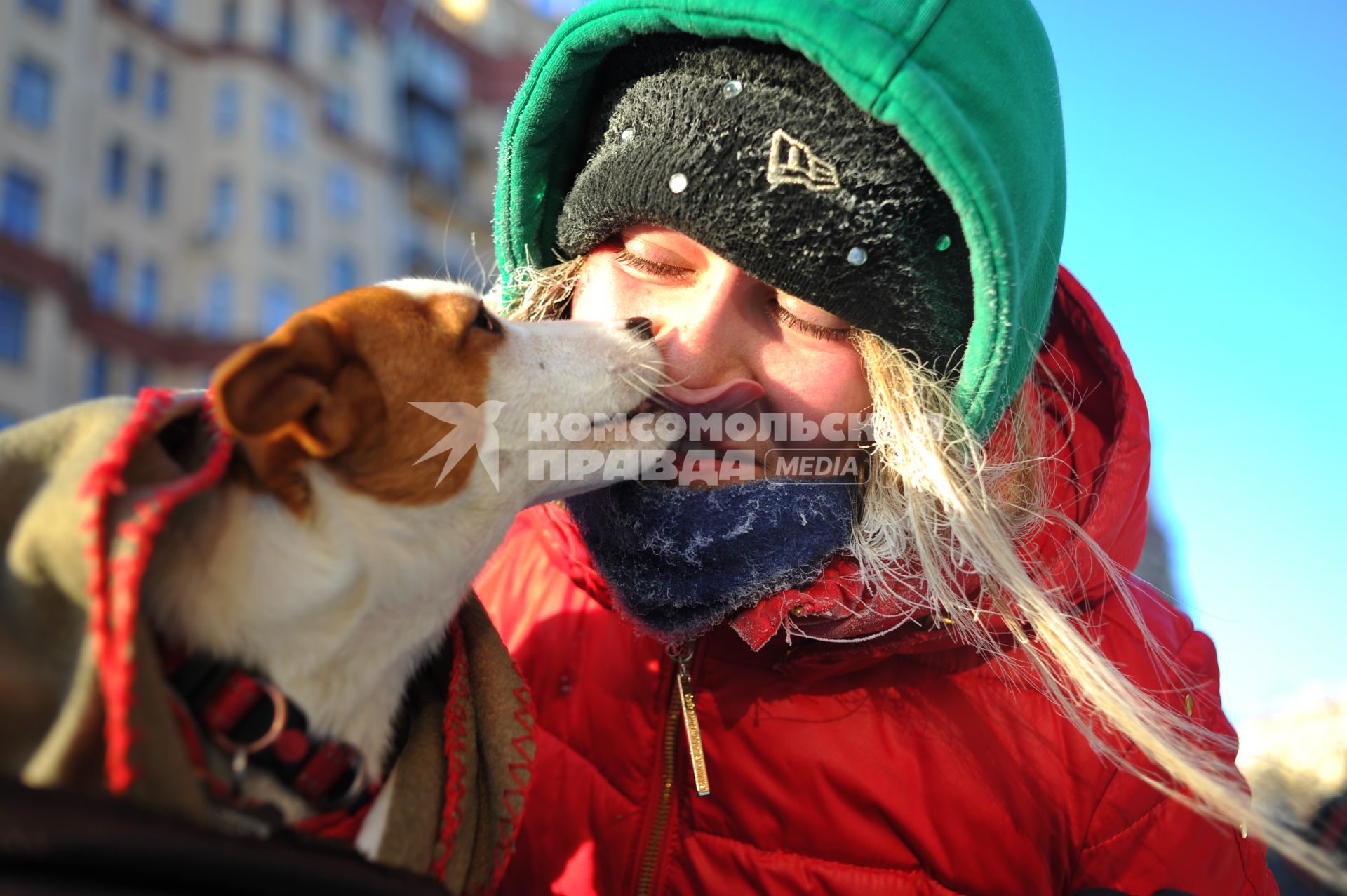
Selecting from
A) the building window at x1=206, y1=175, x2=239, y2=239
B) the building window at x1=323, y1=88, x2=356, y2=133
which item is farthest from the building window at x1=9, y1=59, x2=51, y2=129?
the building window at x1=323, y1=88, x2=356, y2=133

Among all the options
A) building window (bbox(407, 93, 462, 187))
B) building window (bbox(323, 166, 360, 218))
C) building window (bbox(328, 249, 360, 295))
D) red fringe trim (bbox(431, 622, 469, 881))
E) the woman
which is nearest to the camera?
red fringe trim (bbox(431, 622, 469, 881))

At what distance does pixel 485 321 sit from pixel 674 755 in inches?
36.7

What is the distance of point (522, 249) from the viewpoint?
7.66 feet

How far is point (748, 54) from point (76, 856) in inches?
62.7

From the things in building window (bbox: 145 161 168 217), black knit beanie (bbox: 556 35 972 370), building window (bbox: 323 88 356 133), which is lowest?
building window (bbox: 145 161 168 217)

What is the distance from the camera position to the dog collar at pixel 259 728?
4.45 feet

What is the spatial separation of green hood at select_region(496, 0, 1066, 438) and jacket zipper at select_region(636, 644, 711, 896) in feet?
2.43

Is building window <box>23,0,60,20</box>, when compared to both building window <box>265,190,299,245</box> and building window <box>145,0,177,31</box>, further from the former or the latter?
building window <box>265,190,299,245</box>

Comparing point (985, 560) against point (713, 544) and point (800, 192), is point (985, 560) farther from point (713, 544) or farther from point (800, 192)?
point (800, 192)

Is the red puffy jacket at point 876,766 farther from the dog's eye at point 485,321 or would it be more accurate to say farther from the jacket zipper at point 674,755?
the dog's eye at point 485,321

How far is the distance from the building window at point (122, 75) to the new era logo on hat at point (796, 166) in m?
24.8

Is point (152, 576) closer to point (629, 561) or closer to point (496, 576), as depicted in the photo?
point (629, 561)

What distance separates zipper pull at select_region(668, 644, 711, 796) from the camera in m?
1.91

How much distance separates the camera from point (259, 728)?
1.39 metres
